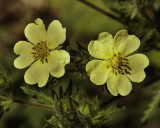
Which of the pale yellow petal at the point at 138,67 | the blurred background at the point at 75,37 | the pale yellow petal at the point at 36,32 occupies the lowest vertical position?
the blurred background at the point at 75,37

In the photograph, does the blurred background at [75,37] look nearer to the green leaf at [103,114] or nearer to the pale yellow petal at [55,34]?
the green leaf at [103,114]

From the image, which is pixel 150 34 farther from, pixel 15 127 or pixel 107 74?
pixel 15 127

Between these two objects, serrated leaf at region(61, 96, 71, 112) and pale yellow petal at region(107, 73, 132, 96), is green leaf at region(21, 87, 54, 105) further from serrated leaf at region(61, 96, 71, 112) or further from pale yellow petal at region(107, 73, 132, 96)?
pale yellow petal at region(107, 73, 132, 96)

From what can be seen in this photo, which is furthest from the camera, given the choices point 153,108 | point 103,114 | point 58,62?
A: point 153,108

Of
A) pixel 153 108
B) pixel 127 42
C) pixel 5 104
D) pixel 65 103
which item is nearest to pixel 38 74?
pixel 65 103

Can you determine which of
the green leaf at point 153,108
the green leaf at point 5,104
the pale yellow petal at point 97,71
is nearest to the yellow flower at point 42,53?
the pale yellow petal at point 97,71

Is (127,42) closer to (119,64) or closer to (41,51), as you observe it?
(119,64)
